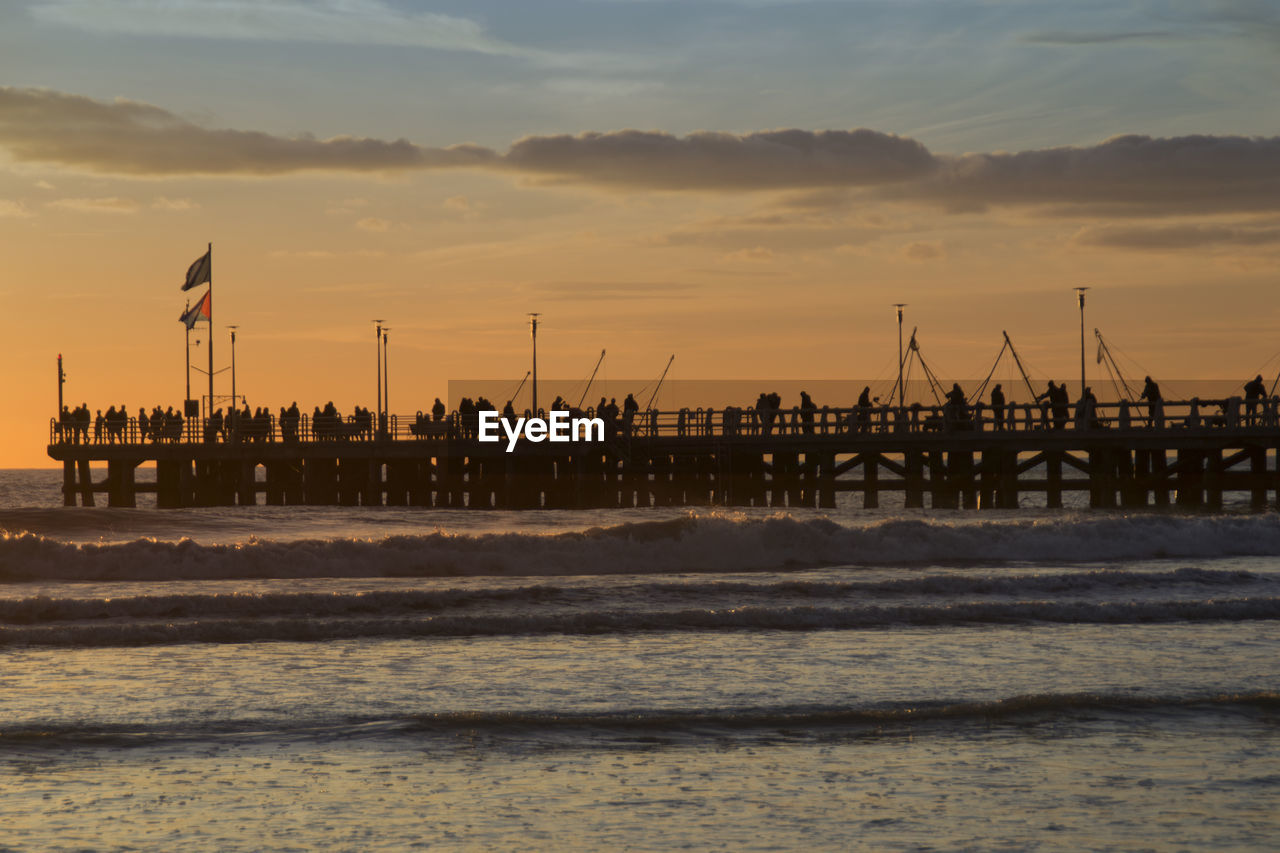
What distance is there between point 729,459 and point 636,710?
36.3m

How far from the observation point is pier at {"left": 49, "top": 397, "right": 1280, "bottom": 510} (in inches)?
1650

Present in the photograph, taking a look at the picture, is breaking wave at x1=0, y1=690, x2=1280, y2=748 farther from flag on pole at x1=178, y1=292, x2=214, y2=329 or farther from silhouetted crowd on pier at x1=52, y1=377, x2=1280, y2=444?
flag on pole at x1=178, y1=292, x2=214, y2=329

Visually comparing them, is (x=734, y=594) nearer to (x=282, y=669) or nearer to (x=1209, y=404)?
(x=282, y=669)

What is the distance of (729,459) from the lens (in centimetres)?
4634

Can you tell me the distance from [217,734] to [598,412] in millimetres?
40150

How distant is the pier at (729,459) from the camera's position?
4191 cm

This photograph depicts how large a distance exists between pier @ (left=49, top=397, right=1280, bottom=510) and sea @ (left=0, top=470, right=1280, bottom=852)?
20.9m

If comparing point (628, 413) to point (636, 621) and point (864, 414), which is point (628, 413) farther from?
point (636, 621)

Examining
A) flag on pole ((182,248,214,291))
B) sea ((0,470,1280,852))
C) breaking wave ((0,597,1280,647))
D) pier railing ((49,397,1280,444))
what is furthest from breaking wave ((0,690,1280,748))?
flag on pole ((182,248,214,291))

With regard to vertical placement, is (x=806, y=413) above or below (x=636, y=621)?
above

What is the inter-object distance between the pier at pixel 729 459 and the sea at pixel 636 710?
68.4 ft

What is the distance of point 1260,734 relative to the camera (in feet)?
31.1

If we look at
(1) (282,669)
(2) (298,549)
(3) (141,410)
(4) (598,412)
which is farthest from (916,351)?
(1) (282,669)

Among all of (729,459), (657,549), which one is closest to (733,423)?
(729,459)
